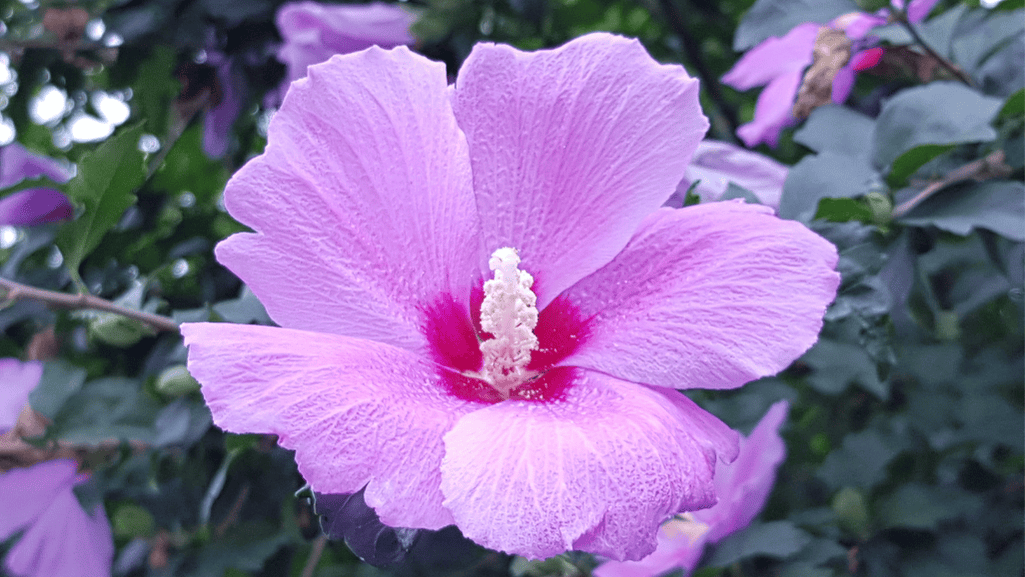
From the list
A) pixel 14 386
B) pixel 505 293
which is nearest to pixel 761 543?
pixel 505 293

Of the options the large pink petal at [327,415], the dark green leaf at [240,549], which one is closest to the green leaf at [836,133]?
the large pink petal at [327,415]

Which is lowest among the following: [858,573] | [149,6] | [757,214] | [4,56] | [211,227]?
[858,573]

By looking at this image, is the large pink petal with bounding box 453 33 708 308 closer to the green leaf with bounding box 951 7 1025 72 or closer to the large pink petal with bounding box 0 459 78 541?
the green leaf with bounding box 951 7 1025 72

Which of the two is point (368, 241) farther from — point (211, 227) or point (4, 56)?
point (4, 56)

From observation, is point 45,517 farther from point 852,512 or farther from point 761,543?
point 852,512

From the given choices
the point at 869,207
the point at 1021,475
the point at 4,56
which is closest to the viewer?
the point at 869,207

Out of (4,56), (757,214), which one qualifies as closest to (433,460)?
(757,214)
